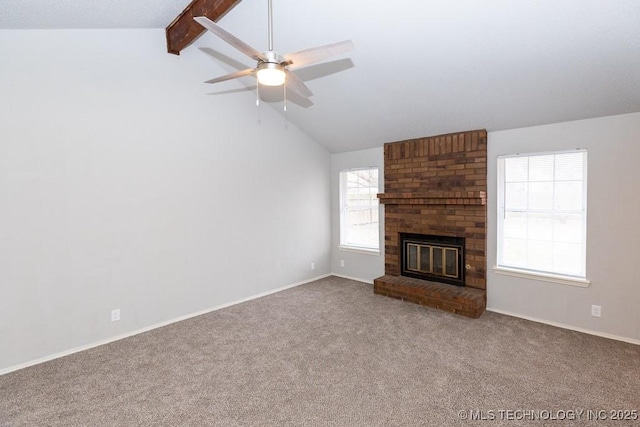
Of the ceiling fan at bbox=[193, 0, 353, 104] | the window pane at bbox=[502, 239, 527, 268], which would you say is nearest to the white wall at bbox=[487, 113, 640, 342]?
the window pane at bbox=[502, 239, 527, 268]

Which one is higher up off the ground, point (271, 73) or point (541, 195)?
point (271, 73)

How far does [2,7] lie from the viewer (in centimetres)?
248

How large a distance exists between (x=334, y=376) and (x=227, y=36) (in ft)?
8.46

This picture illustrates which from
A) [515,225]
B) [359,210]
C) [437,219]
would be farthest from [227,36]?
[359,210]

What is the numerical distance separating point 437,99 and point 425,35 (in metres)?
0.97

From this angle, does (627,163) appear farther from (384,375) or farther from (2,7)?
(2,7)

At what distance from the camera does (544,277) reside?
147 inches

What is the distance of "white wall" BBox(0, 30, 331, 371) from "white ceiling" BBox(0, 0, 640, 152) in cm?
32

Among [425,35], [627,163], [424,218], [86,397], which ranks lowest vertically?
[86,397]

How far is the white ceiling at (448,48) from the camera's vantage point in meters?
2.50

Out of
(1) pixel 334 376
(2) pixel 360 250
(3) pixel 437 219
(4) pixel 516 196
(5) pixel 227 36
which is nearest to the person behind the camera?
(5) pixel 227 36

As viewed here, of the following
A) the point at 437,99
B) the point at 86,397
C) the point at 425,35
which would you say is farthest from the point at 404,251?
the point at 86,397

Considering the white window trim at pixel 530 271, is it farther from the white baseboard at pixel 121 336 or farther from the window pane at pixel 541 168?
the white baseboard at pixel 121 336

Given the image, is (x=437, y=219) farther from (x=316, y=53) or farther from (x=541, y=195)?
(x=316, y=53)
